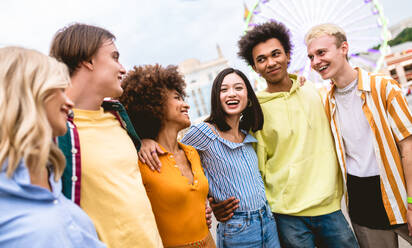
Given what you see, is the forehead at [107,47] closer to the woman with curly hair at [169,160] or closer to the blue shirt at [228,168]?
the woman with curly hair at [169,160]

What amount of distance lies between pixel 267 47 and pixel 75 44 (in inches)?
73.1

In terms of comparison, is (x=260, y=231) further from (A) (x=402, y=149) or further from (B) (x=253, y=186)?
(A) (x=402, y=149)

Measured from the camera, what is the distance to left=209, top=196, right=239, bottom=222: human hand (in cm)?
217

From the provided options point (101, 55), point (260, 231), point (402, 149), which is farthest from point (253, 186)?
point (101, 55)

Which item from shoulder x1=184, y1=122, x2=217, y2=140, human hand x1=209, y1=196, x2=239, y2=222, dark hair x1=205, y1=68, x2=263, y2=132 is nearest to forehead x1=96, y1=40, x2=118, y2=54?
shoulder x1=184, y1=122, x2=217, y2=140

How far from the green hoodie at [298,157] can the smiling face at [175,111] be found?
767mm

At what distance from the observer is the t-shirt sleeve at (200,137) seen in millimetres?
2311

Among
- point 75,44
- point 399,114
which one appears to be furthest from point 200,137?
point 399,114

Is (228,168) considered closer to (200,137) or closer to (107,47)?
(200,137)

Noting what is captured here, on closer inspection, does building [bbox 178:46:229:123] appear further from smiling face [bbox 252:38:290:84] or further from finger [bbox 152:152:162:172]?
finger [bbox 152:152:162:172]

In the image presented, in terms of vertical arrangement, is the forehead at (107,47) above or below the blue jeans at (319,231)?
above

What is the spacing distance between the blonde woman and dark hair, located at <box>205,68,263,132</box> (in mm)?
1559

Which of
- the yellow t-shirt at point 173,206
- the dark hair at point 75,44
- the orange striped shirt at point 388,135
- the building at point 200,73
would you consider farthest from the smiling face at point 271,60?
the building at point 200,73

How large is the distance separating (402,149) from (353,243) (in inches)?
35.2
